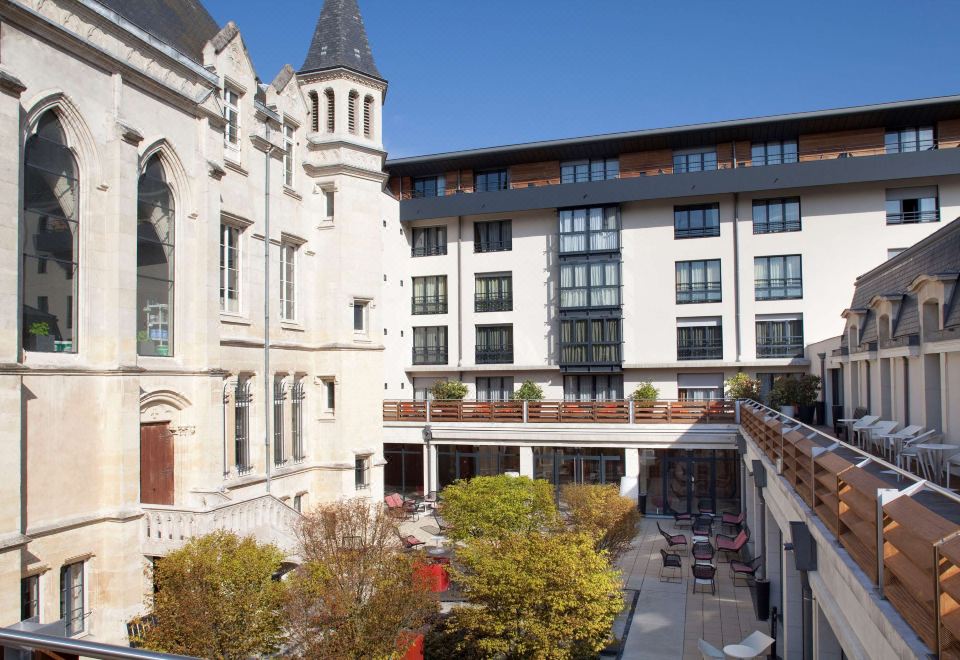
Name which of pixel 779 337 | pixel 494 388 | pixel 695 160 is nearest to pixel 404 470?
pixel 494 388

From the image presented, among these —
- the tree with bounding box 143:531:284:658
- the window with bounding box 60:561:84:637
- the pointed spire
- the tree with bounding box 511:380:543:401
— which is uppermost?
the pointed spire

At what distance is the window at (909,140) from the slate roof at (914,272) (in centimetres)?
1288

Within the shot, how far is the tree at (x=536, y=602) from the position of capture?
11.4 m

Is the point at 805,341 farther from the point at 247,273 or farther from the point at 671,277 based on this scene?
the point at 247,273

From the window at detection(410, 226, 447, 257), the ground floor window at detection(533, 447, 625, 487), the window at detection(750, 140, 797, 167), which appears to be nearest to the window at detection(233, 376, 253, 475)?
the ground floor window at detection(533, 447, 625, 487)

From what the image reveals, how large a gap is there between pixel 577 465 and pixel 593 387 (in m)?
5.49

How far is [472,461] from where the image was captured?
31.3m

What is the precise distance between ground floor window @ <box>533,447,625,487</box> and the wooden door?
54.8 ft

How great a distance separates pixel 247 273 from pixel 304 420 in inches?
212

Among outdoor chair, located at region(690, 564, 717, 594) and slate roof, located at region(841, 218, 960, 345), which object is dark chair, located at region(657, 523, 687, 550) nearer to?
outdoor chair, located at region(690, 564, 717, 594)

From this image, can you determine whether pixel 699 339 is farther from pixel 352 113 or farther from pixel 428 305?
pixel 352 113

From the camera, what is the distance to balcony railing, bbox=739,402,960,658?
4.19m

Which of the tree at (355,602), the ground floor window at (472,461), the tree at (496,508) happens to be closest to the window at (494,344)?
the ground floor window at (472,461)

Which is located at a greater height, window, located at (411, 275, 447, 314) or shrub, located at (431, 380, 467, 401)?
window, located at (411, 275, 447, 314)
